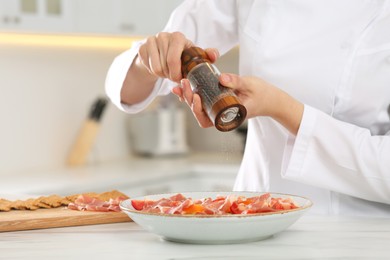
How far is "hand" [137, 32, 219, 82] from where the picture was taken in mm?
1368

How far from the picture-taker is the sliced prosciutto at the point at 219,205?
121cm

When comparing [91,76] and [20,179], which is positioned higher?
[91,76]

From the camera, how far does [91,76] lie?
12.7ft

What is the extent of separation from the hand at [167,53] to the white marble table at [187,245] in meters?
0.29

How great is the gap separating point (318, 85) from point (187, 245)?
65 centimetres

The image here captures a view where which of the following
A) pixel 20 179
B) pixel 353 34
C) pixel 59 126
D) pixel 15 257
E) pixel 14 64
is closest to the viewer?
pixel 15 257

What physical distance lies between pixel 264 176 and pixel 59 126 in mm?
2039

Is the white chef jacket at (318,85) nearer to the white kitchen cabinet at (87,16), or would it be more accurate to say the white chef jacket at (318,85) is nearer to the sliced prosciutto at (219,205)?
the sliced prosciutto at (219,205)

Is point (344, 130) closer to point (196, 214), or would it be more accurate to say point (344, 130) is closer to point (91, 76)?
point (196, 214)

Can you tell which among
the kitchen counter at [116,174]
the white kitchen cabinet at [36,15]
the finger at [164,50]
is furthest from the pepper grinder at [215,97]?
the white kitchen cabinet at [36,15]

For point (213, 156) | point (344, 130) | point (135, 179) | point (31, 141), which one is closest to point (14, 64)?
point (31, 141)

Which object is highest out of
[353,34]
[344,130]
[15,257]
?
[353,34]

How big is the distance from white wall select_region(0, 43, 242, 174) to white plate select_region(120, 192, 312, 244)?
2.31 metres

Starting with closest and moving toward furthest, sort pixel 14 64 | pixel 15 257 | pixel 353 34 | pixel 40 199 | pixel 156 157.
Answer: pixel 15 257 → pixel 40 199 → pixel 353 34 → pixel 14 64 → pixel 156 157
